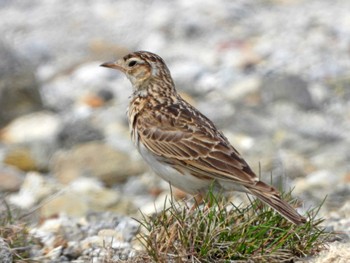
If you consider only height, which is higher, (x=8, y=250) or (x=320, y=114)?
(x=320, y=114)

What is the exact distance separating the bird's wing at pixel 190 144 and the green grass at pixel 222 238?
0.56 meters

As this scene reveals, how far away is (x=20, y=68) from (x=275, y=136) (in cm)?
359

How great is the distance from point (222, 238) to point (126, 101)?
20.3 ft

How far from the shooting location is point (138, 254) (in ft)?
18.0

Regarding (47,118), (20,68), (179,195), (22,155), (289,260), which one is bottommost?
(289,260)

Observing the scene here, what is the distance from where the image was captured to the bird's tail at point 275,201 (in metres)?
5.45

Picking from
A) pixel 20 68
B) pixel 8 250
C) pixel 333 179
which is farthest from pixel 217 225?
pixel 20 68

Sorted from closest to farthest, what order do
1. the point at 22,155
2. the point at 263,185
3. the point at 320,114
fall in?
the point at 263,185 → the point at 22,155 → the point at 320,114

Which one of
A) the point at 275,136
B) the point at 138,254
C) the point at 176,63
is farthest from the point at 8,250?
the point at 176,63

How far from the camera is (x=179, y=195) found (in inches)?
337

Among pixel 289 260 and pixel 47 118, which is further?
pixel 47 118

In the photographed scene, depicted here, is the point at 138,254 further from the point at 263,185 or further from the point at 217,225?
the point at 263,185

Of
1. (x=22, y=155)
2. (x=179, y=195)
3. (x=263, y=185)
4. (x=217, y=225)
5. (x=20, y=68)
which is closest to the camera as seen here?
(x=217, y=225)

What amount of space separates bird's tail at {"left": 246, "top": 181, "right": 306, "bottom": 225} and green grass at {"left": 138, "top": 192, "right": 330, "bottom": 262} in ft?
0.28
